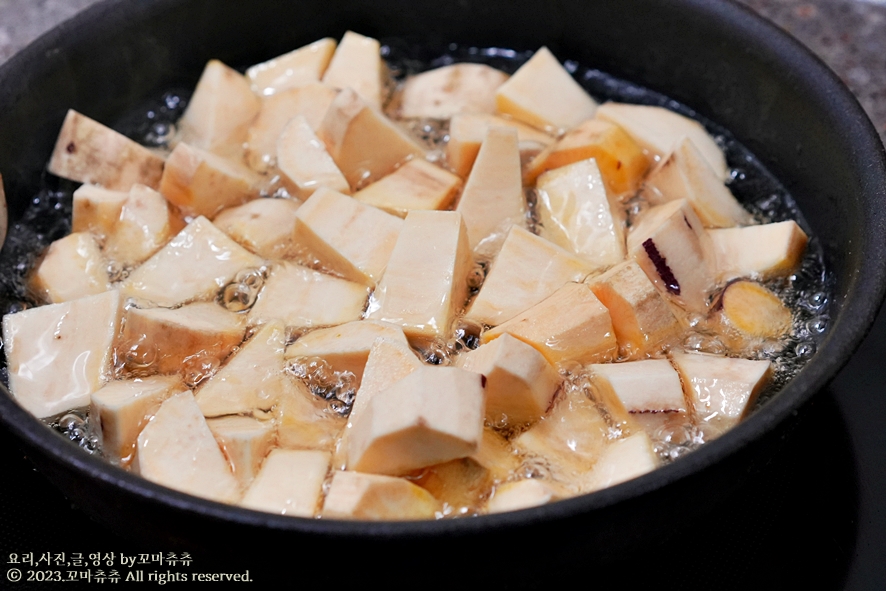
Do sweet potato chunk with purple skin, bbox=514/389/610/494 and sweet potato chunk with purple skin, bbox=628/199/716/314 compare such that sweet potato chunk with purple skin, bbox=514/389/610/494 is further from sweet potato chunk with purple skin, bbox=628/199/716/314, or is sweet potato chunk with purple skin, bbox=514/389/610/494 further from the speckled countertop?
the speckled countertop

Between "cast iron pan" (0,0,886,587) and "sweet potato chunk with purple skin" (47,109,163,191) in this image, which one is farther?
"sweet potato chunk with purple skin" (47,109,163,191)

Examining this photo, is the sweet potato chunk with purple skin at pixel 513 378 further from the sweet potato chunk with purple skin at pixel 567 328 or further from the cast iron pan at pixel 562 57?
the cast iron pan at pixel 562 57

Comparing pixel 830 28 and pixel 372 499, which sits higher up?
pixel 830 28

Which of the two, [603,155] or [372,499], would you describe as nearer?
[372,499]

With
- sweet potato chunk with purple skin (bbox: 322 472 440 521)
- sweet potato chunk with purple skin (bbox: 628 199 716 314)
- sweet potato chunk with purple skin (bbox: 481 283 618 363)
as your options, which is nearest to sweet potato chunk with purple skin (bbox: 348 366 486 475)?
sweet potato chunk with purple skin (bbox: 322 472 440 521)

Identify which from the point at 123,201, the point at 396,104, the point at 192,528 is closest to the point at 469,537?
the point at 192,528

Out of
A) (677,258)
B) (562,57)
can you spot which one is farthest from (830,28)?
(677,258)

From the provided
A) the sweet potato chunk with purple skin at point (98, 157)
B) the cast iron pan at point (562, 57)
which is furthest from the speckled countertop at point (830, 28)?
the sweet potato chunk with purple skin at point (98, 157)

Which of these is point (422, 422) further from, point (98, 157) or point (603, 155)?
point (98, 157)
